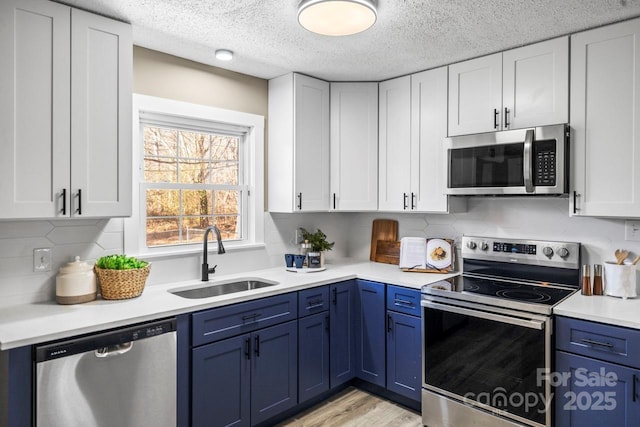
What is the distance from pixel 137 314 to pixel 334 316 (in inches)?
52.4

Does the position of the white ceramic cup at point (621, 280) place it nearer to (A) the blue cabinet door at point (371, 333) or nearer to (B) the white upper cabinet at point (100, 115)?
(A) the blue cabinet door at point (371, 333)

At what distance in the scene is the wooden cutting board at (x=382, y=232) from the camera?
3.52 m

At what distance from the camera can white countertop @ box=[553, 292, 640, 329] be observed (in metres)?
1.89

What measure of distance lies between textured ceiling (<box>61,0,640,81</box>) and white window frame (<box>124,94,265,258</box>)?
13.3 inches

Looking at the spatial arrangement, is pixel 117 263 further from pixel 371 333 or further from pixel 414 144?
pixel 414 144

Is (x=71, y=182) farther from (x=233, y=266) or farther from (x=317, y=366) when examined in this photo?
(x=317, y=366)

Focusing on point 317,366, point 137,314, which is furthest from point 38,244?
point 317,366

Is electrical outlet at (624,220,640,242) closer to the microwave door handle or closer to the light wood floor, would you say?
the microwave door handle

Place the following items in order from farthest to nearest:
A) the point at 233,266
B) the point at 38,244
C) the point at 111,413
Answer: the point at 233,266 < the point at 38,244 < the point at 111,413

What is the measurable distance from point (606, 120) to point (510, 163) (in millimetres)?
516

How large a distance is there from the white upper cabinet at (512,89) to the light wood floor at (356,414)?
1.89 meters

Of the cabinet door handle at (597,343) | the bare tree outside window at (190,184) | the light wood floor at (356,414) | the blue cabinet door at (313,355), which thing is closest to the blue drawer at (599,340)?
the cabinet door handle at (597,343)

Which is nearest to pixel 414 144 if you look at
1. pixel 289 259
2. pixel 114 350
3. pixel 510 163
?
pixel 510 163

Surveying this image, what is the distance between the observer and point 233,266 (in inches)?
118
